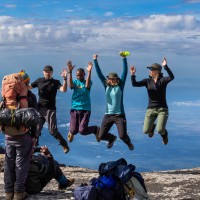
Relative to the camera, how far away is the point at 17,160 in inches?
496

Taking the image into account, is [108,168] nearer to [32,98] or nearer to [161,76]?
[32,98]

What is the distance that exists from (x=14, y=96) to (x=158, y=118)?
746 cm

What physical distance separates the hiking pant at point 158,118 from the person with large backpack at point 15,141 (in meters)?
6.86

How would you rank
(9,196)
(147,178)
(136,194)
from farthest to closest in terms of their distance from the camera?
1. (147,178)
2. (9,196)
3. (136,194)

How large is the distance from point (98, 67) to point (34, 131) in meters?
6.31

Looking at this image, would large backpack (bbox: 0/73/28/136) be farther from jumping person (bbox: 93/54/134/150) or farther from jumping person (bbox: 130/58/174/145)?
jumping person (bbox: 130/58/174/145)

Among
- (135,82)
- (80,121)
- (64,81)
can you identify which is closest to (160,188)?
(135,82)

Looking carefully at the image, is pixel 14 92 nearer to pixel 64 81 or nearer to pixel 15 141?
pixel 15 141

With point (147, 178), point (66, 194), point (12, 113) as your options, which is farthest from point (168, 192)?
point (12, 113)

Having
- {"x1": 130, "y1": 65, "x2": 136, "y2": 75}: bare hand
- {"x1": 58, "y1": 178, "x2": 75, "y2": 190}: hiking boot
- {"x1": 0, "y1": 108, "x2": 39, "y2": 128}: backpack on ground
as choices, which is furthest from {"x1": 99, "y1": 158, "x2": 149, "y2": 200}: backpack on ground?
{"x1": 130, "y1": 65, "x2": 136, "y2": 75}: bare hand

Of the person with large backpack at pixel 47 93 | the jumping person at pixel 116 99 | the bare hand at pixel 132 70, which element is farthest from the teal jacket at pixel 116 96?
the person with large backpack at pixel 47 93

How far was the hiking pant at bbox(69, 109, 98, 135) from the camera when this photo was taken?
18.4 m

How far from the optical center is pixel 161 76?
18.3m

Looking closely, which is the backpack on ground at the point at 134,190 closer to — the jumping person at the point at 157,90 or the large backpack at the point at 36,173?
the large backpack at the point at 36,173
